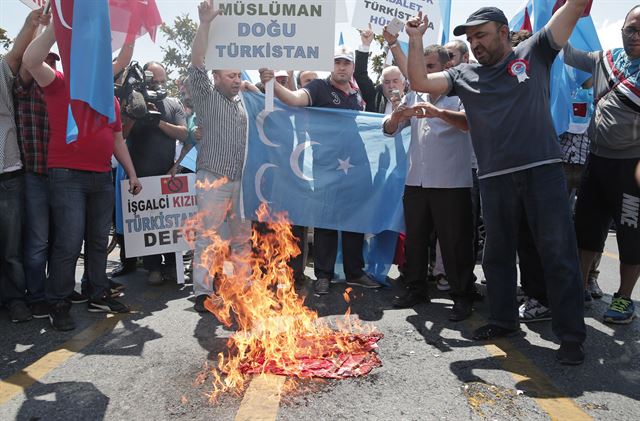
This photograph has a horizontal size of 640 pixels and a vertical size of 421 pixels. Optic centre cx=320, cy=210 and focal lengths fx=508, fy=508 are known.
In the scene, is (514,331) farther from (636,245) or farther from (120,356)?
(120,356)

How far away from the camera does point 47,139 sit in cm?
422

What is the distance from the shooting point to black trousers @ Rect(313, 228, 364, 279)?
5172 mm

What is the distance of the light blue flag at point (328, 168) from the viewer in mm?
5262

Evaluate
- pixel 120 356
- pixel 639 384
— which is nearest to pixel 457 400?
pixel 639 384

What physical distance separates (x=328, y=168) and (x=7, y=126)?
290 cm

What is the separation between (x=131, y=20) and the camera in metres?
4.68

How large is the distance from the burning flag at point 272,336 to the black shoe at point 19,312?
1.43 m

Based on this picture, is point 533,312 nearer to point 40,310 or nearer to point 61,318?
point 61,318

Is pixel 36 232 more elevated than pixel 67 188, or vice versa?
pixel 67 188

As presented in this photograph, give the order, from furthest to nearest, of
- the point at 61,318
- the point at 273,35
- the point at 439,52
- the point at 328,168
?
the point at 328,168 → the point at 273,35 → the point at 439,52 → the point at 61,318

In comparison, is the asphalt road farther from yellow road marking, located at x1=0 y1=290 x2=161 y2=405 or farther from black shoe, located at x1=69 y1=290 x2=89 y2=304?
black shoe, located at x1=69 y1=290 x2=89 y2=304

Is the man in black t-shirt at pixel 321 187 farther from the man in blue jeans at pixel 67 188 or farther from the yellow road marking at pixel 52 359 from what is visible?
the yellow road marking at pixel 52 359

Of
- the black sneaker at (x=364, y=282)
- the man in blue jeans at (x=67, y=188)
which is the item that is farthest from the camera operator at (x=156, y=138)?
the black sneaker at (x=364, y=282)

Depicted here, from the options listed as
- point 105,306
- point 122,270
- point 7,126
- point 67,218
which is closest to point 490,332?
point 105,306
